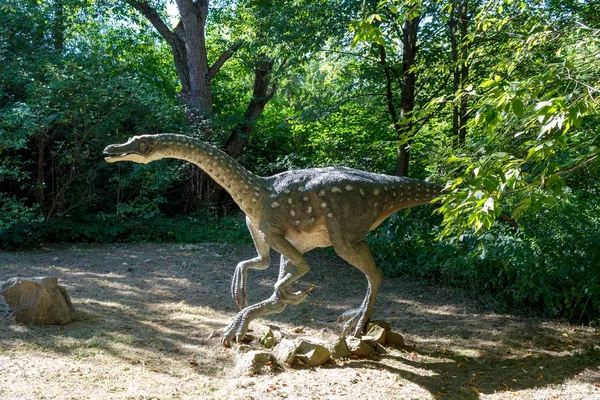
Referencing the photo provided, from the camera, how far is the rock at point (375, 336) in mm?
4811

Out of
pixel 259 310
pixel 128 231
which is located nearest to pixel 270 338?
pixel 259 310

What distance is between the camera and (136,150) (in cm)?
445

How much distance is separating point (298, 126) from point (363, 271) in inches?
294

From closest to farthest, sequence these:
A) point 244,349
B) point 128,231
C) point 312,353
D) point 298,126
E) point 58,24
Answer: point 312,353 → point 244,349 → point 128,231 → point 58,24 → point 298,126

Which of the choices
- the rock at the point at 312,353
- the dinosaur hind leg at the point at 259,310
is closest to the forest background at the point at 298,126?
the dinosaur hind leg at the point at 259,310

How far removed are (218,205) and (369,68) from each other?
17.4 feet

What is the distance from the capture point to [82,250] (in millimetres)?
9570

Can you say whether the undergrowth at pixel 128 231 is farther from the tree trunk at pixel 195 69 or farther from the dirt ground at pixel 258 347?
the dirt ground at pixel 258 347

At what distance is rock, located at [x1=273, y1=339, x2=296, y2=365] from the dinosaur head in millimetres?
1881

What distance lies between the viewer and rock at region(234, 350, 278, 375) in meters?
4.19

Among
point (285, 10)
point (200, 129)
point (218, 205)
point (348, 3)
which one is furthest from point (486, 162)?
point (218, 205)

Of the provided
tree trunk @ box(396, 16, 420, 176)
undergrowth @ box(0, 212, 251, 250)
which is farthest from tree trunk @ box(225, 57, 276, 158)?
tree trunk @ box(396, 16, 420, 176)

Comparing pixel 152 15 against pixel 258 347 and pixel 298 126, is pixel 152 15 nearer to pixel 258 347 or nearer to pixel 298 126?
pixel 298 126

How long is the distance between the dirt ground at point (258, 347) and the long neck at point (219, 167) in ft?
4.52
